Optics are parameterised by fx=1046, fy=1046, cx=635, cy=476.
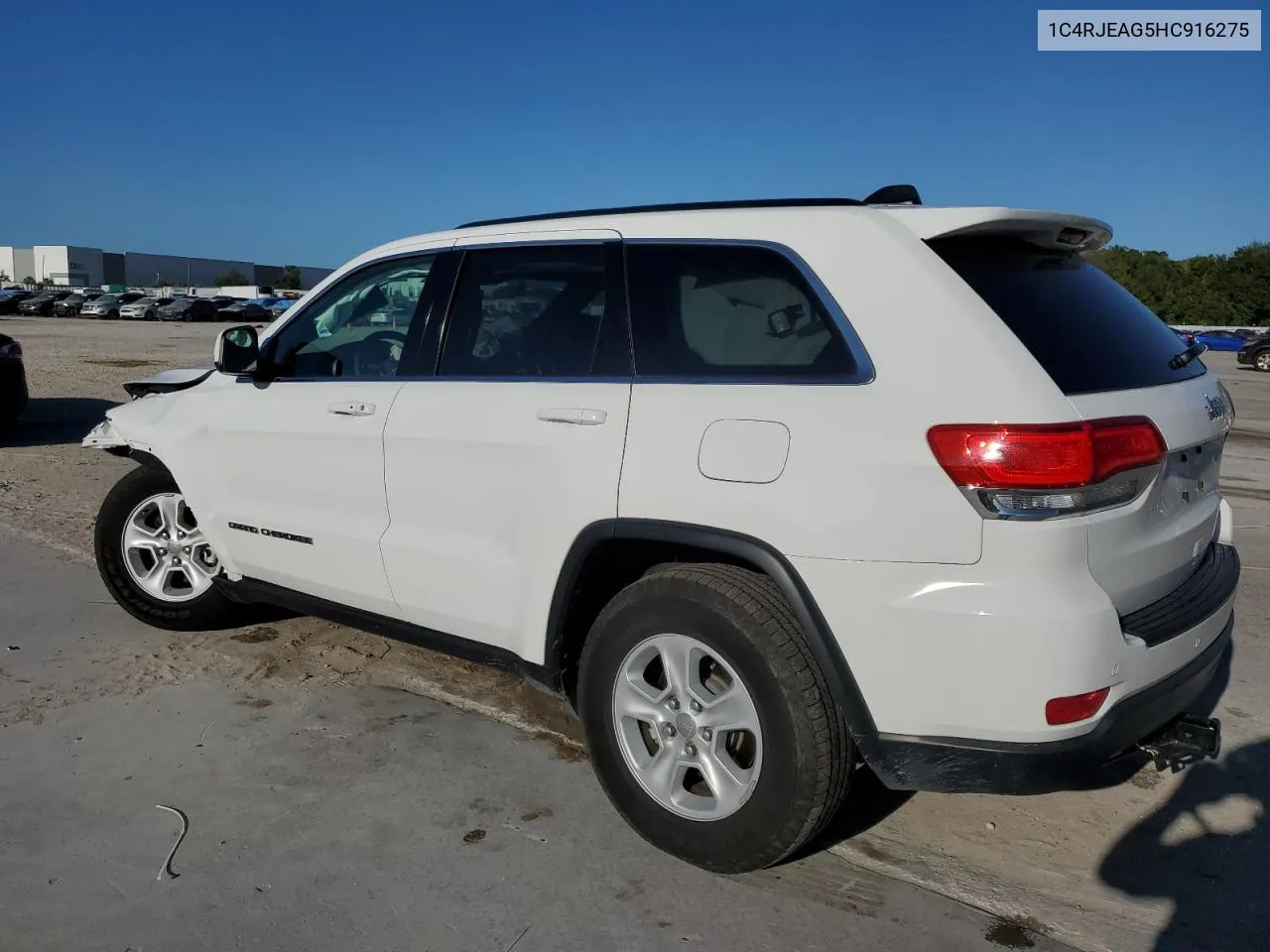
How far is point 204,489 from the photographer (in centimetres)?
440

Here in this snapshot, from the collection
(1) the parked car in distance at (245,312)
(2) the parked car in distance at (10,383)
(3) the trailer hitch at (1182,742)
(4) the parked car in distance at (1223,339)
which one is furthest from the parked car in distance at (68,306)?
(3) the trailer hitch at (1182,742)

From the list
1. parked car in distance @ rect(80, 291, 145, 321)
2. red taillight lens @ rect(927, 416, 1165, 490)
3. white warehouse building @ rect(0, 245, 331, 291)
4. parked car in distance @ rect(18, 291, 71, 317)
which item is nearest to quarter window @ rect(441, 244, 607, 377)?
red taillight lens @ rect(927, 416, 1165, 490)

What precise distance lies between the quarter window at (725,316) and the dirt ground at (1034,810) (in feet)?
4.81

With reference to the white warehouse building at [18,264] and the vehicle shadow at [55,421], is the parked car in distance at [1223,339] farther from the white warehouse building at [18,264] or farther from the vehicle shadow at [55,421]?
the white warehouse building at [18,264]

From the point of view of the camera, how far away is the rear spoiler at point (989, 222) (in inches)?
107

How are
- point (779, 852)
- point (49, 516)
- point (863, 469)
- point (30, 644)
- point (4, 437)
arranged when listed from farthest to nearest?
point (4, 437) < point (49, 516) < point (30, 644) < point (779, 852) < point (863, 469)

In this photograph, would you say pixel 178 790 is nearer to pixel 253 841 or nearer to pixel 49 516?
pixel 253 841

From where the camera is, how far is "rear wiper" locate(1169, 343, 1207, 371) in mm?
3036

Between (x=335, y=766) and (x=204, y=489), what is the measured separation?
146 cm

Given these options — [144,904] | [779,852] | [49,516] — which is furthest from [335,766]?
[49,516]

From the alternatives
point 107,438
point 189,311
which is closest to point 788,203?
point 107,438

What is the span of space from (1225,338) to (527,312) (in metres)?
47.0

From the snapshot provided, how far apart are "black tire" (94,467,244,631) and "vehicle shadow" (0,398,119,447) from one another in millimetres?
6397

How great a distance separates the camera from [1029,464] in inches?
94.7
